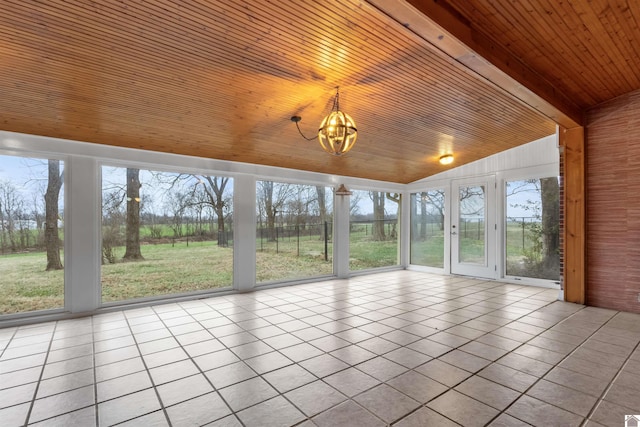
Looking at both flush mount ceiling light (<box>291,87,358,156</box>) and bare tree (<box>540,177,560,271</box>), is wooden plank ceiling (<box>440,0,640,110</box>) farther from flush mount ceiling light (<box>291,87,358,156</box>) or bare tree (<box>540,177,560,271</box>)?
bare tree (<box>540,177,560,271</box>)

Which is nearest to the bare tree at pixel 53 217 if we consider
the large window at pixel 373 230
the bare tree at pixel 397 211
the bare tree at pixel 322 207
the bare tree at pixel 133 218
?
the bare tree at pixel 133 218

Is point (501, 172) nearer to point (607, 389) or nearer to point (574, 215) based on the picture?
point (574, 215)

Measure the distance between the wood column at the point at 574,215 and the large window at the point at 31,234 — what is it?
22.2 ft

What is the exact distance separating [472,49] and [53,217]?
4.92 meters

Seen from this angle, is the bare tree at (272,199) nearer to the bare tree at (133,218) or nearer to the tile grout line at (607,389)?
the bare tree at (133,218)

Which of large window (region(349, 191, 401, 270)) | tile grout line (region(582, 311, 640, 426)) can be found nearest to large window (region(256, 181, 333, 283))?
large window (region(349, 191, 401, 270))

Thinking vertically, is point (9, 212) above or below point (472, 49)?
below

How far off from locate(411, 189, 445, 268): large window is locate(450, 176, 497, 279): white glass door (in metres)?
0.35

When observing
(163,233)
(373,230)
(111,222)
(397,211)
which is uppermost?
(397,211)

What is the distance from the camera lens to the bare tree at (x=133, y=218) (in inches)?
182

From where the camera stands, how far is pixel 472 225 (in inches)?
257

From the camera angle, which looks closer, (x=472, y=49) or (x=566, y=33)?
(x=472, y=49)

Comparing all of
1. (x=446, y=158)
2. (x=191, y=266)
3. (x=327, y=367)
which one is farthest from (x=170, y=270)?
(x=446, y=158)

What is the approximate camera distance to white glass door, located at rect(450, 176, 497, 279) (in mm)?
6223
